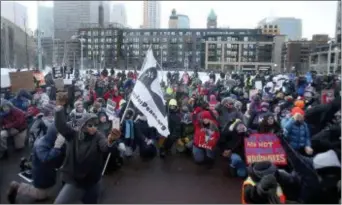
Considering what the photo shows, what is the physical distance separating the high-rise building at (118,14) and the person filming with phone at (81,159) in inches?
57.6

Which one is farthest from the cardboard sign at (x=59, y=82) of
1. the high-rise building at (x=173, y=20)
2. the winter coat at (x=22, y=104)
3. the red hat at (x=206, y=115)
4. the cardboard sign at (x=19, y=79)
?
the high-rise building at (x=173, y=20)

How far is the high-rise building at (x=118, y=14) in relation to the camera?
4535 millimetres

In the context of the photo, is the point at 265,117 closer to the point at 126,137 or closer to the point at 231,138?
the point at 231,138

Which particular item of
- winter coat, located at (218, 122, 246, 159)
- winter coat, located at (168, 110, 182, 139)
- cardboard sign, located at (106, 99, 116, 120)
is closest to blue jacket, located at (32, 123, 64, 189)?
cardboard sign, located at (106, 99, 116, 120)

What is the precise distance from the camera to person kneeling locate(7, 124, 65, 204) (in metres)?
4.27

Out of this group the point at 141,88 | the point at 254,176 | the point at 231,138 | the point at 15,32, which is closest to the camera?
the point at 254,176

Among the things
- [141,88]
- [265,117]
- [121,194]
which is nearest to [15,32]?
[141,88]

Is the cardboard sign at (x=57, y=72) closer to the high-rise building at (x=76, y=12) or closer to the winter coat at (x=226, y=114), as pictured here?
the winter coat at (x=226, y=114)

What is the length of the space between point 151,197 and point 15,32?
2.81m

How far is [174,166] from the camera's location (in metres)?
6.37

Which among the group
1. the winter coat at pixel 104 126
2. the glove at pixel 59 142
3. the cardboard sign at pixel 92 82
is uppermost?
the cardboard sign at pixel 92 82

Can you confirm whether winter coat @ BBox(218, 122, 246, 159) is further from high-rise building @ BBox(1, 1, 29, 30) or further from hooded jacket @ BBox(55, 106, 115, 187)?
high-rise building @ BBox(1, 1, 29, 30)

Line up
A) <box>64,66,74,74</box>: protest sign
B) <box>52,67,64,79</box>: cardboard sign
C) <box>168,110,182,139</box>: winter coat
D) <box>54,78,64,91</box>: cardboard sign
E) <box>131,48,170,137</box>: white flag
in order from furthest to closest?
<box>64,66,74,74</box>: protest sign
<box>52,67,64,79</box>: cardboard sign
<box>54,78,64,91</box>: cardboard sign
<box>168,110,182,139</box>: winter coat
<box>131,48,170,137</box>: white flag

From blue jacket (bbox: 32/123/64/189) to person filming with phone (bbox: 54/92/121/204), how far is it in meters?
0.54
